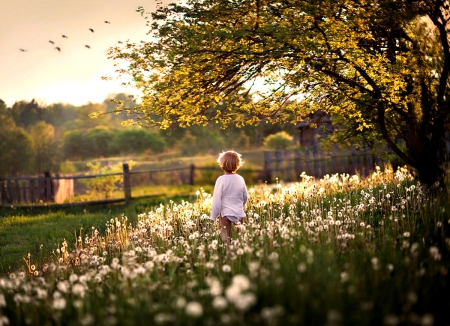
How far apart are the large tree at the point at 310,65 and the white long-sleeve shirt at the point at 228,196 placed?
156 centimetres

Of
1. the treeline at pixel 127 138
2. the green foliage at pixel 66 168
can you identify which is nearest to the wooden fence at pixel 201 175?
the green foliage at pixel 66 168

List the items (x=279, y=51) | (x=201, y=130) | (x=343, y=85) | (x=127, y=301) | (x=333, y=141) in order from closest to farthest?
(x=127, y=301)
(x=279, y=51)
(x=343, y=85)
(x=333, y=141)
(x=201, y=130)

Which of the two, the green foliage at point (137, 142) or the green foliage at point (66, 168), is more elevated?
the green foliage at point (137, 142)

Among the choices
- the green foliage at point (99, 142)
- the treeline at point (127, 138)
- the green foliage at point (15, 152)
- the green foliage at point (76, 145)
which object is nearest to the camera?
the green foliage at point (15, 152)

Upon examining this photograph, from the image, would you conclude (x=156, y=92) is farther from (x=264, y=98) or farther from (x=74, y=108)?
(x=74, y=108)

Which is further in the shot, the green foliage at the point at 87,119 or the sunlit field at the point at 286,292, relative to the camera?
the green foliage at the point at 87,119

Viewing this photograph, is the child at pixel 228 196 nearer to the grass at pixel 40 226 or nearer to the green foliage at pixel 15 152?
the grass at pixel 40 226

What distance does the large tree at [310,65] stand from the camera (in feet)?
22.5

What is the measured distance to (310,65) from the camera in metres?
7.17

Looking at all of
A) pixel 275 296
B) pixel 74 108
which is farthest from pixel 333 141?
pixel 74 108

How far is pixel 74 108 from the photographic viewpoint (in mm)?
58000

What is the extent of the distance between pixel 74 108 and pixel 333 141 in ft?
175

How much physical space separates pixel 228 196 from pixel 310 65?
244 cm

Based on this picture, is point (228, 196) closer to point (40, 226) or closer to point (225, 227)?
point (225, 227)
